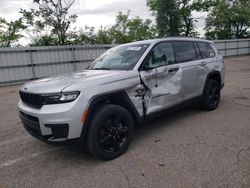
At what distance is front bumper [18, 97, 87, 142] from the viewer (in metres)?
2.75

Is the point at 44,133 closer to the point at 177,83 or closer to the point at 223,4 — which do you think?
the point at 177,83

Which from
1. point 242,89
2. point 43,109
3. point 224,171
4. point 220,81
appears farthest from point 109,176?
point 242,89

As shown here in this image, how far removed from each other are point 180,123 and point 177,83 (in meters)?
0.91

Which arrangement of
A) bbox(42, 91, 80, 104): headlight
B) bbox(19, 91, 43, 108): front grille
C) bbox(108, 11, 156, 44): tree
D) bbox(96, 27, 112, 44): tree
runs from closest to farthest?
bbox(42, 91, 80, 104): headlight, bbox(19, 91, 43, 108): front grille, bbox(96, 27, 112, 44): tree, bbox(108, 11, 156, 44): tree

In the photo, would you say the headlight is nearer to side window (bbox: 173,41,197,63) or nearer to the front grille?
the front grille

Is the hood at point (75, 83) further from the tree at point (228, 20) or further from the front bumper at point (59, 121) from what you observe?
the tree at point (228, 20)

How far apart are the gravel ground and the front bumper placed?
55 centimetres

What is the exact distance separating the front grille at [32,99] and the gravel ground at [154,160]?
0.90 metres

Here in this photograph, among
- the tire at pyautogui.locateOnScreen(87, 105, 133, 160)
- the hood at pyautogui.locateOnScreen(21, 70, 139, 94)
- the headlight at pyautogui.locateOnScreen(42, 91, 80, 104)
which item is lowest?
the tire at pyautogui.locateOnScreen(87, 105, 133, 160)

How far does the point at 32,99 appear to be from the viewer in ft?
10.1

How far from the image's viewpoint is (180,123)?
460cm

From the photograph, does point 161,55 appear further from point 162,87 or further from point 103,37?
point 103,37

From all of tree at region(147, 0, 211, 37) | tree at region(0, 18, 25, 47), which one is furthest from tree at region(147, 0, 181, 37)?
tree at region(0, 18, 25, 47)

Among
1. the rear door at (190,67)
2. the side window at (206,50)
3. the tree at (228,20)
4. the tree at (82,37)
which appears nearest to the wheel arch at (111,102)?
the rear door at (190,67)
